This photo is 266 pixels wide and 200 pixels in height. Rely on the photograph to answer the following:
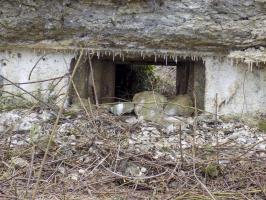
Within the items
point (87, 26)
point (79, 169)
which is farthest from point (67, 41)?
point (79, 169)

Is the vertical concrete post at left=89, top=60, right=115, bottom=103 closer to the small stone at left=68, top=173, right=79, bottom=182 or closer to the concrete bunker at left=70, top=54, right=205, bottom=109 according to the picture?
the concrete bunker at left=70, top=54, right=205, bottom=109

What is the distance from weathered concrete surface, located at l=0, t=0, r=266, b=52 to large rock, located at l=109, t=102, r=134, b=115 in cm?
56

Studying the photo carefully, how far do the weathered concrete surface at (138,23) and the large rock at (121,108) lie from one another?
56 centimetres

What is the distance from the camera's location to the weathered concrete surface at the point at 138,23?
4.46 metres

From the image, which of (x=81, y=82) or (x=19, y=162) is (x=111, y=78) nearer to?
(x=81, y=82)

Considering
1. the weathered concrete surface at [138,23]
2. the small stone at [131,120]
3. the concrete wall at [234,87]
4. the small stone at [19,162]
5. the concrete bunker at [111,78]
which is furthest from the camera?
the concrete bunker at [111,78]

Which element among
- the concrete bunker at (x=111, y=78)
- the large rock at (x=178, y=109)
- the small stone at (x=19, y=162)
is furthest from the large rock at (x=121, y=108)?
the small stone at (x=19, y=162)

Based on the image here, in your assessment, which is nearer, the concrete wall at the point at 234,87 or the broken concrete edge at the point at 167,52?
the broken concrete edge at the point at 167,52

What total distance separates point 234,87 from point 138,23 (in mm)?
1086

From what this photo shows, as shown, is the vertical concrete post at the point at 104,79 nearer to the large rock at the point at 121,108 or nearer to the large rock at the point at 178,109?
the large rock at the point at 121,108

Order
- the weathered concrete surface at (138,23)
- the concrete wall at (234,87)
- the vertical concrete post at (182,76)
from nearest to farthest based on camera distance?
the weathered concrete surface at (138,23) < the concrete wall at (234,87) < the vertical concrete post at (182,76)

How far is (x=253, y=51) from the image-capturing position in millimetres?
4754

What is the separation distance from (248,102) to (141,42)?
1143 mm

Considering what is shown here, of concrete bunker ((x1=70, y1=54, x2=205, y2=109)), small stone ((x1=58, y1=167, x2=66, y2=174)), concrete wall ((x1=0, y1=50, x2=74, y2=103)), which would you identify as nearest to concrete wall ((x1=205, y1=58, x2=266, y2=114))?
concrete bunker ((x1=70, y1=54, x2=205, y2=109))
